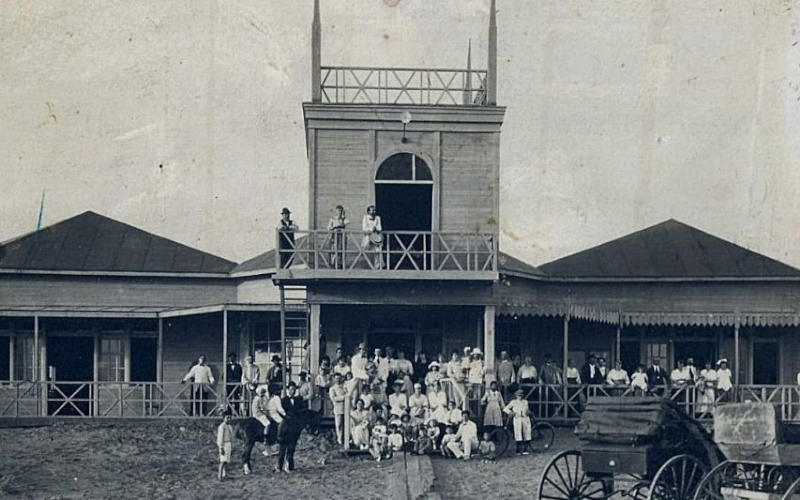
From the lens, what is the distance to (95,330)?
30078 mm

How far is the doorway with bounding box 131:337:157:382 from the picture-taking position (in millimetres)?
30266

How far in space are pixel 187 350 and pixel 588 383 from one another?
10.8 meters

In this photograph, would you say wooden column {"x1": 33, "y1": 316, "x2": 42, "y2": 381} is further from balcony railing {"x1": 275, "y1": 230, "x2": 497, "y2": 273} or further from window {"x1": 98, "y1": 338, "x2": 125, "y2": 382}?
balcony railing {"x1": 275, "y1": 230, "x2": 497, "y2": 273}

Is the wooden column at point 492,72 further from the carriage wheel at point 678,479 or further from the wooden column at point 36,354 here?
the wooden column at point 36,354


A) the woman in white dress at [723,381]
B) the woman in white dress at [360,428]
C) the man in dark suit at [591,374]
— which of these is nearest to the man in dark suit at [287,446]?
the woman in white dress at [360,428]

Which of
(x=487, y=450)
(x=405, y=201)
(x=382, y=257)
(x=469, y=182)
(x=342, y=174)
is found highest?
(x=342, y=174)

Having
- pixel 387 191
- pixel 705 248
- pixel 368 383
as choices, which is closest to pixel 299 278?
pixel 368 383

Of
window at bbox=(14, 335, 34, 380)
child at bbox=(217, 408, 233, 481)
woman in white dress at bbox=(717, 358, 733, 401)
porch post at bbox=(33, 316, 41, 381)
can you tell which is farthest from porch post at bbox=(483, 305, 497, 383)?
window at bbox=(14, 335, 34, 380)

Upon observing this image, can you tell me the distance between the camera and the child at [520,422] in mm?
20828

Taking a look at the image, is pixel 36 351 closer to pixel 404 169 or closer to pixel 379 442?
pixel 404 169

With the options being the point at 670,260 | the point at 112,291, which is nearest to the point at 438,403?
the point at 112,291

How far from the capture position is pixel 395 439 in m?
20.5

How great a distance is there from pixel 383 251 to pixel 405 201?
4310 millimetres

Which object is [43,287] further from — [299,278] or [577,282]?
[577,282]
